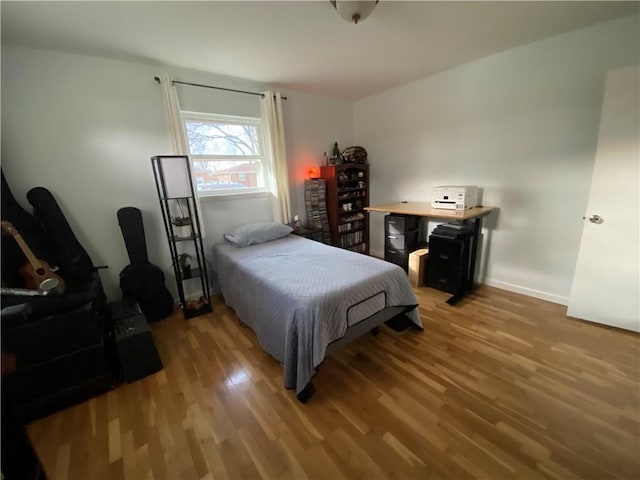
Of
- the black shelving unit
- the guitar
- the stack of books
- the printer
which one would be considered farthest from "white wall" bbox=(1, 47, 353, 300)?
the printer

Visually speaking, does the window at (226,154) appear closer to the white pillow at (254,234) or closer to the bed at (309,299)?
the white pillow at (254,234)

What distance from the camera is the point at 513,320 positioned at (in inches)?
96.3

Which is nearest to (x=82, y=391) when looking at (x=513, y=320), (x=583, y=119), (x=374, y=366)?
(x=374, y=366)

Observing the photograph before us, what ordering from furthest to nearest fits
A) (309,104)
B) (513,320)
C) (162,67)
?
1. (309,104)
2. (162,67)
3. (513,320)

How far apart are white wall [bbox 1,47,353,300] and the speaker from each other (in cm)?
94

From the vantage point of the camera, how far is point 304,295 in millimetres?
1723

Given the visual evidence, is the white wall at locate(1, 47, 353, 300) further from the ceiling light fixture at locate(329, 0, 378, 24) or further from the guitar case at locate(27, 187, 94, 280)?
the ceiling light fixture at locate(329, 0, 378, 24)

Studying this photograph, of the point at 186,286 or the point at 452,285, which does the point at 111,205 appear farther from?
the point at 452,285

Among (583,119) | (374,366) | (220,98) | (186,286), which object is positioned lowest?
(374,366)

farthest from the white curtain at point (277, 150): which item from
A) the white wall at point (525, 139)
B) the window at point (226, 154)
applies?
the white wall at point (525, 139)

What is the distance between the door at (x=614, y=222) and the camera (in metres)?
2.00

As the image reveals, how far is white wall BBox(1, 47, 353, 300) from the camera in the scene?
6.93 ft

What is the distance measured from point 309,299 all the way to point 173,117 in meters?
2.38

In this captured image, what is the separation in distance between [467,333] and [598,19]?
2749 millimetres
